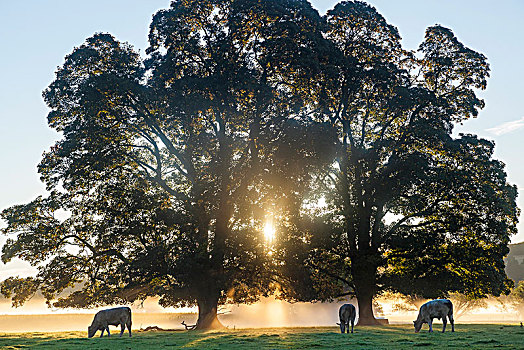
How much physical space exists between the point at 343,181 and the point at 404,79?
31.1 ft

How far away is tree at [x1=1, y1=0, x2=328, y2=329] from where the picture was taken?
32.9 metres

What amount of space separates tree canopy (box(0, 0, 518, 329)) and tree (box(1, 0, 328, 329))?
0.11 meters

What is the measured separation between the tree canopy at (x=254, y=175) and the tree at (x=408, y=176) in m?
0.15

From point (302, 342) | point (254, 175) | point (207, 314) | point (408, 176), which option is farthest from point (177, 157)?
point (302, 342)

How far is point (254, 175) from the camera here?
1328 inches

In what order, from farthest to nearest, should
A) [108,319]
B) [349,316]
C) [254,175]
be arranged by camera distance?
[254,175]
[108,319]
[349,316]

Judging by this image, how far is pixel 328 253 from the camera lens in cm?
4025

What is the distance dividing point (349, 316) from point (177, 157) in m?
17.7

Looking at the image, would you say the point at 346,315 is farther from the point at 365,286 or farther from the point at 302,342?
the point at 365,286

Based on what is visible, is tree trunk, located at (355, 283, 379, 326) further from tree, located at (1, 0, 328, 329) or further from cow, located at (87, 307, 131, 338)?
cow, located at (87, 307, 131, 338)

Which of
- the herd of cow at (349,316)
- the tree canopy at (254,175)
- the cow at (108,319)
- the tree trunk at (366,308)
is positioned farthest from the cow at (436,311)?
the cow at (108,319)

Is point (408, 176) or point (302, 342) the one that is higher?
point (408, 176)

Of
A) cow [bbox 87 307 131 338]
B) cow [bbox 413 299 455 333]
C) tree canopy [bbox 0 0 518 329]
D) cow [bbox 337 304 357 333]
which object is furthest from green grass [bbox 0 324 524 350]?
tree canopy [bbox 0 0 518 329]

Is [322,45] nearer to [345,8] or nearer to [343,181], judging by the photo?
[345,8]
